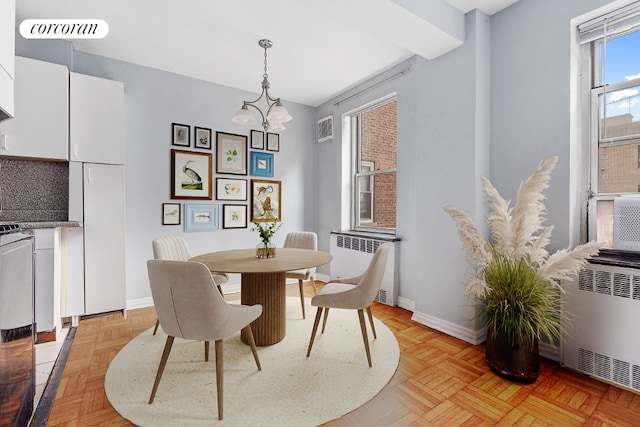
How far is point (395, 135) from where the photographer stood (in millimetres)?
3736

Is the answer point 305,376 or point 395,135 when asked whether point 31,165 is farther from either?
point 395,135

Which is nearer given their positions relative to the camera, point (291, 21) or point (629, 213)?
point (629, 213)

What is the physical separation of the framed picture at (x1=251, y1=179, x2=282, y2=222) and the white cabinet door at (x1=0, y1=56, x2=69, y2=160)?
2024 millimetres

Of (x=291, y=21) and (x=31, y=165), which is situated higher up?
(x=291, y=21)

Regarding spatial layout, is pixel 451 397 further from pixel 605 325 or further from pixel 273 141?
pixel 273 141

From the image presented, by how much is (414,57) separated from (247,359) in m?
3.31

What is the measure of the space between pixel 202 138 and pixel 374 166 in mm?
2257

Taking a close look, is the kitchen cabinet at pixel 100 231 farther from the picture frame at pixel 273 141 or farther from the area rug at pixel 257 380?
the picture frame at pixel 273 141

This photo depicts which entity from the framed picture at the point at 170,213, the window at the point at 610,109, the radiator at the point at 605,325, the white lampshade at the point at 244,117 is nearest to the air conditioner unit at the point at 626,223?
the window at the point at 610,109

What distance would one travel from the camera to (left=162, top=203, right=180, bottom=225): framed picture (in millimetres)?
3590

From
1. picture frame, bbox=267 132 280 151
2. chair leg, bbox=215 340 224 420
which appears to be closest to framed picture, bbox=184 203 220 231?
picture frame, bbox=267 132 280 151

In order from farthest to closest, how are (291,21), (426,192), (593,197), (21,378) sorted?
(426,192) → (291,21) → (593,197) → (21,378)

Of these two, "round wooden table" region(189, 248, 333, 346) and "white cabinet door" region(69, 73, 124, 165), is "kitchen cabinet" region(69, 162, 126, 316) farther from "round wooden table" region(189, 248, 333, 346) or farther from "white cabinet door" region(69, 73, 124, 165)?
"round wooden table" region(189, 248, 333, 346)

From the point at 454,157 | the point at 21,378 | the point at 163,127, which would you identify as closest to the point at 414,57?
the point at 454,157
